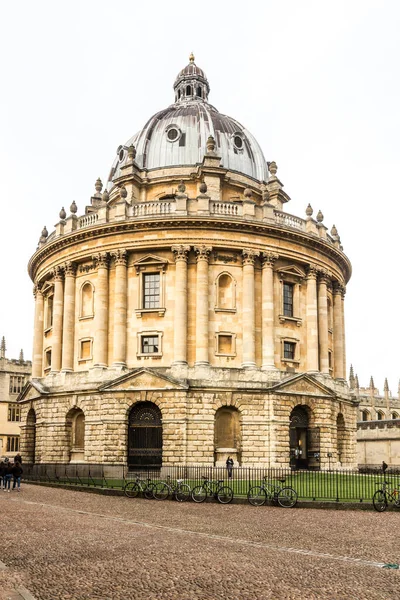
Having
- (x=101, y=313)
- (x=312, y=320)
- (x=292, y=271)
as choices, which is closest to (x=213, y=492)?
(x=101, y=313)

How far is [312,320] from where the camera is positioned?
4406cm

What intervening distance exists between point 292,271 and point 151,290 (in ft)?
31.7

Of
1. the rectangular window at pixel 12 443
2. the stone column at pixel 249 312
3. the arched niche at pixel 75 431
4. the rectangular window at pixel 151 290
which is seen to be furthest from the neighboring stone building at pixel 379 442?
the rectangular window at pixel 12 443

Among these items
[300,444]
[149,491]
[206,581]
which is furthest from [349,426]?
[206,581]

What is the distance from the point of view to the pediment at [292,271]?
143 feet

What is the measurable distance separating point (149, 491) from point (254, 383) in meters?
15.1

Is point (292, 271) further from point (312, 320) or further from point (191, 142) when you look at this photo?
point (191, 142)

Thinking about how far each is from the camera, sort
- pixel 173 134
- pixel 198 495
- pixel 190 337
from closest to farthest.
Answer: pixel 198 495, pixel 190 337, pixel 173 134

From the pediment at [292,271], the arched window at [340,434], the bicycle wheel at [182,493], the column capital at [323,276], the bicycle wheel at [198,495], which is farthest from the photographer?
the column capital at [323,276]

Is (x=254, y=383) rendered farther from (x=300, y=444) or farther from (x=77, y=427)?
(x=77, y=427)

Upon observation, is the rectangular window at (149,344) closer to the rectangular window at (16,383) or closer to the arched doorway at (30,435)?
the arched doorway at (30,435)

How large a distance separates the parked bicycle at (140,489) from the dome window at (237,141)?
3195 cm

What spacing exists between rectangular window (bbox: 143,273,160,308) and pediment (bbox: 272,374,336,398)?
9.41m

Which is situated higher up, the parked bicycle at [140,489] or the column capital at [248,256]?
the column capital at [248,256]
